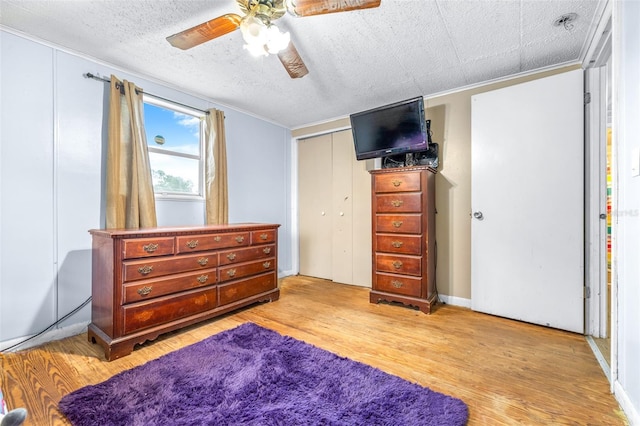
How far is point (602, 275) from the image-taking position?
7.32ft

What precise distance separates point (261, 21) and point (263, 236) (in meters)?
1.93

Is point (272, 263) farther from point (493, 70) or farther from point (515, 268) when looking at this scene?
point (493, 70)

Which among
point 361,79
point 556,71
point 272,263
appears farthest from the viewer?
point 272,263

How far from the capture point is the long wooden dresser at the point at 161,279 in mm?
1957

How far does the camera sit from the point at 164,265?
2.17 metres

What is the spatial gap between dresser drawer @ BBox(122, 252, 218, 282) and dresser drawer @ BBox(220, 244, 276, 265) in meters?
0.10

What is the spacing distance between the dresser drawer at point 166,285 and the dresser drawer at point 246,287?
18 cm

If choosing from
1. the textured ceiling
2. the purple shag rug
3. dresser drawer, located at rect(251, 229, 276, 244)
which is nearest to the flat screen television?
the textured ceiling

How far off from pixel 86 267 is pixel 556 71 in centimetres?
446

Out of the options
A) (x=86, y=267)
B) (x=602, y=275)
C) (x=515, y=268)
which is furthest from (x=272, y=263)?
(x=602, y=275)

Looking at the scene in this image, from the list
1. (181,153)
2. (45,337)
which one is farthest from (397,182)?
(45,337)

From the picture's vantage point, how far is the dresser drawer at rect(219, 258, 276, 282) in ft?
8.53

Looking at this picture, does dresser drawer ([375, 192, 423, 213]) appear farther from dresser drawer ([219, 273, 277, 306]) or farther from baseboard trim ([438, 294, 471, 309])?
dresser drawer ([219, 273, 277, 306])

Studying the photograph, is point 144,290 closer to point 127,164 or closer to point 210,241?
point 210,241
